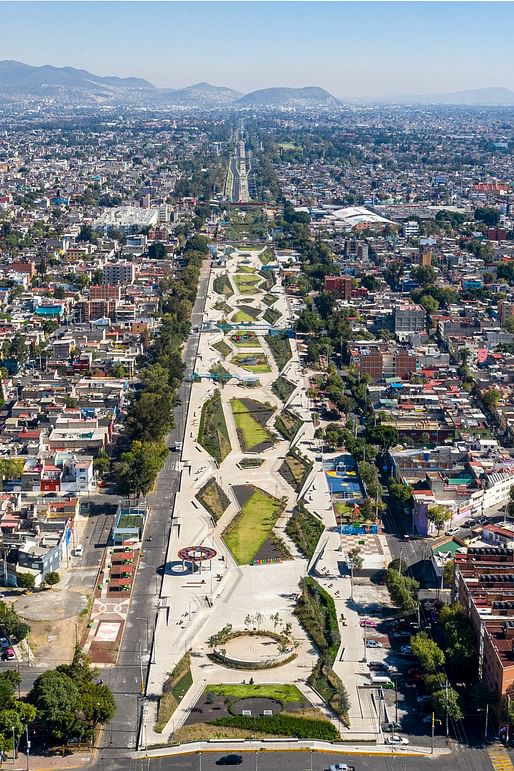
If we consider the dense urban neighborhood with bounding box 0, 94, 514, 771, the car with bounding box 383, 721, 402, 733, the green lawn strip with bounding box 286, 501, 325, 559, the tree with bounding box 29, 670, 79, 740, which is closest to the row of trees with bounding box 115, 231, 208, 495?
the dense urban neighborhood with bounding box 0, 94, 514, 771

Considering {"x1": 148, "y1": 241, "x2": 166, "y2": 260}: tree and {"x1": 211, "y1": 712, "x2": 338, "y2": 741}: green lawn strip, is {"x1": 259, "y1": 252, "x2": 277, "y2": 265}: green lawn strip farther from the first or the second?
{"x1": 211, "y1": 712, "x2": 338, "y2": 741}: green lawn strip

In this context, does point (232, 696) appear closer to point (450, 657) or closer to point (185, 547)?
point (450, 657)

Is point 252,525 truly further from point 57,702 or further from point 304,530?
point 57,702

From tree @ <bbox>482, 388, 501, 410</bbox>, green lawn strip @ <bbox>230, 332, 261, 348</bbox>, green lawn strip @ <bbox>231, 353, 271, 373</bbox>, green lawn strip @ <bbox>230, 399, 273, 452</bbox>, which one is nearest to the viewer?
green lawn strip @ <bbox>230, 399, 273, 452</bbox>

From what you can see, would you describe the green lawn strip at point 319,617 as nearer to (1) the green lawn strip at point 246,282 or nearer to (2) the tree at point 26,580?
(2) the tree at point 26,580

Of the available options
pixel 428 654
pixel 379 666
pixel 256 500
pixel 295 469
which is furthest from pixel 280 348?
pixel 428 654

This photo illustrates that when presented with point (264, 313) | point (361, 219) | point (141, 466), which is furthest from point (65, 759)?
point (361, 219)

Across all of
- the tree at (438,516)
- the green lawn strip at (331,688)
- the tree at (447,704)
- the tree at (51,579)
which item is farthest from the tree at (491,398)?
the tree at (447,704)
